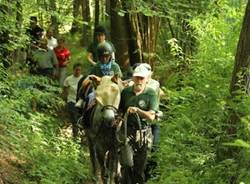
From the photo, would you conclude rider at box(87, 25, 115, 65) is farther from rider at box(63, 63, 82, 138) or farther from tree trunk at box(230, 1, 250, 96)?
tree trunk at box(230, 1, 250, 96)

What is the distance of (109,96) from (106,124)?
18.8 inches

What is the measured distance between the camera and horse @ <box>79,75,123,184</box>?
857 cm

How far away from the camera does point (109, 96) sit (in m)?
8.77

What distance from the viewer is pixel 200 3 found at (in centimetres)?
1470

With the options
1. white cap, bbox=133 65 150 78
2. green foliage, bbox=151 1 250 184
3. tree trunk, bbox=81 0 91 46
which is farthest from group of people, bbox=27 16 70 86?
tree trunk, bbox=81 0 91 46

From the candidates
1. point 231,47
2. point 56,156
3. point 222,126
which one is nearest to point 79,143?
point 56,156

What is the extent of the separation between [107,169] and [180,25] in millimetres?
8017

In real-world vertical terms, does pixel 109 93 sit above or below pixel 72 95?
above

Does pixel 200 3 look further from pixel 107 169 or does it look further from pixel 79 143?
pixel 107 169

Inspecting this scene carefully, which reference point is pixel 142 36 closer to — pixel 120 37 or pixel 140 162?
pixel 120 37

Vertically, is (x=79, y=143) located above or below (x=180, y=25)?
below

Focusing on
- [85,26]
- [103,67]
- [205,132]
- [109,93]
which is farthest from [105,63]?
[85,26]

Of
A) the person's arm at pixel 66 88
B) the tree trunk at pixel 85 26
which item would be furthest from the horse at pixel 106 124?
the tree trunk at pixel 85 26

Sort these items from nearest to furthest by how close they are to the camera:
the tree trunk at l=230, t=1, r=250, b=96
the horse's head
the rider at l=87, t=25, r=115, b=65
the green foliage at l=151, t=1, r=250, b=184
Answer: the green foliage at l=151, t=1, r=250, b=184 < the tree trunk at l=230, t=1, r=250, b=96 < the horse's head < the rider at l=87, t=25, r=115, b=65
